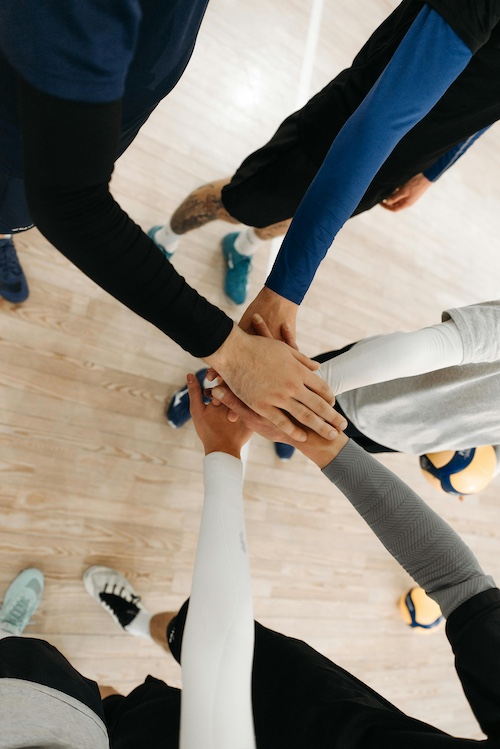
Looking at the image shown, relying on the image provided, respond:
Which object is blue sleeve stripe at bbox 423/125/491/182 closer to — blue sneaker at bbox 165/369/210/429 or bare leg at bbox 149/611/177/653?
blue sneaker at bbox 165/369/210/429

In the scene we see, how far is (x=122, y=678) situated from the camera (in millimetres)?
1644

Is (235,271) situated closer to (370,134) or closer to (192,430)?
(192,430)

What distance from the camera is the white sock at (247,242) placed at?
188 centimetres

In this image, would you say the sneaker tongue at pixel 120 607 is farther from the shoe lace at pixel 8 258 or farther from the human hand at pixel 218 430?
the shoe lace at pixel 8 258

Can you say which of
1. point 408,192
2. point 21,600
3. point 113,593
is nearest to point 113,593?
→ point 113,593

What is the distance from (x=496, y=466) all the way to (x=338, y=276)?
1.17 metres

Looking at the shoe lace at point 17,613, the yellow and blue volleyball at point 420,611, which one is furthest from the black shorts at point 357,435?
the shoe lace at point 17,613

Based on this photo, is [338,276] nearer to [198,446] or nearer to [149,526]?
[198,446]

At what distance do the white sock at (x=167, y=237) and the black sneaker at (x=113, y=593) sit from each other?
1184mm

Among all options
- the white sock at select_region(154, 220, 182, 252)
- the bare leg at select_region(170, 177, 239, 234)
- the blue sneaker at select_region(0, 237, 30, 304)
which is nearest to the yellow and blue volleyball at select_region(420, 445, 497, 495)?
the bare leg at select_region(170, 177, 239, 234)

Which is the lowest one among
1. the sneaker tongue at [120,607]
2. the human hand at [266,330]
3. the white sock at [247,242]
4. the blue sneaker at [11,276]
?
the sneaker tongue at [120,607]

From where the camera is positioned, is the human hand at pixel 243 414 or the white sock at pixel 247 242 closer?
the human hand at pixel 243 414

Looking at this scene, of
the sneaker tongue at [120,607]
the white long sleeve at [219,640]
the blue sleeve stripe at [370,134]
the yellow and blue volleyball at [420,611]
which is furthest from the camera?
the yellow and blue volleyball at [420,611]

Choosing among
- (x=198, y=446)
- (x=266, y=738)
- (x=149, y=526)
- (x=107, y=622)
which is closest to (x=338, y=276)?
(x=198, y=446)
